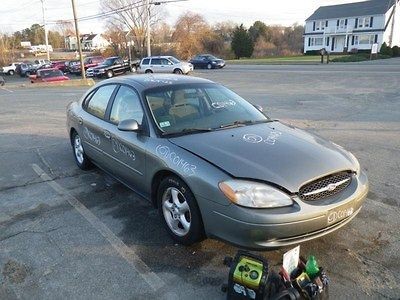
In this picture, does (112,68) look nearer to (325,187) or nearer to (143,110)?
(143,110)

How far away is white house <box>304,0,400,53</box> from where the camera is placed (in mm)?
54188

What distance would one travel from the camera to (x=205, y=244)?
3.36m

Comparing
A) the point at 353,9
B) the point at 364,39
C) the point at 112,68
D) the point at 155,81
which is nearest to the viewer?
the point at 155,81

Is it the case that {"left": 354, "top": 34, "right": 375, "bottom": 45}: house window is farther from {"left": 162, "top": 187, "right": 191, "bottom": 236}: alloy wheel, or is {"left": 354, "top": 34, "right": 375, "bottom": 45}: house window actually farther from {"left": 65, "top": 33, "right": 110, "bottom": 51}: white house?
{"left": 65, "top": 33, "right": 110, "bottom": 51}: white house

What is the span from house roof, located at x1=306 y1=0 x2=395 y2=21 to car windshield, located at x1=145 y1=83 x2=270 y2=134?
59.0 metres

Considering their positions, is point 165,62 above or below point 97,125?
above

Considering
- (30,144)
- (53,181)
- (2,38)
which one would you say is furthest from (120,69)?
(2,38)

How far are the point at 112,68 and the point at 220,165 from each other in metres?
30.7

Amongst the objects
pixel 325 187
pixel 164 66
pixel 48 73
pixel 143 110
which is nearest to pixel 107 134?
pixel 143 110

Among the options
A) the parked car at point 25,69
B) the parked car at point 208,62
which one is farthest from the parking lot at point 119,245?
the parked car at point 25,69

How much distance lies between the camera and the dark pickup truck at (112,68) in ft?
103

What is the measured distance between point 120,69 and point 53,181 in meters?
28.6

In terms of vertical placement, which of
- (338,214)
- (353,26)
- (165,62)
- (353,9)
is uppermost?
(353,9)

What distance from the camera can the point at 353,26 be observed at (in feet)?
185
